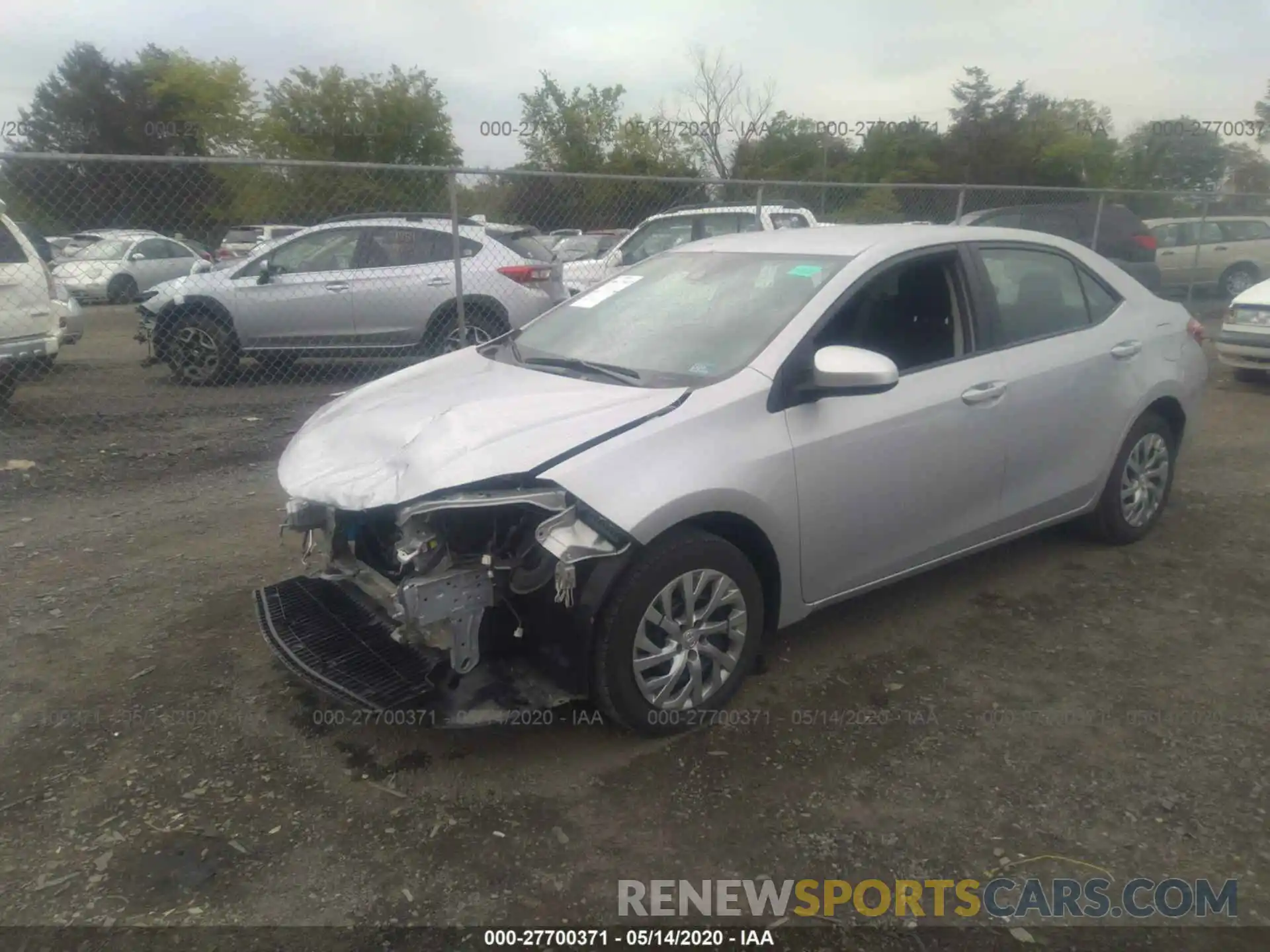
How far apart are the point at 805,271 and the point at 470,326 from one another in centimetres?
578

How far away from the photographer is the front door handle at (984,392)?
391cm

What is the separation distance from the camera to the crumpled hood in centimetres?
299

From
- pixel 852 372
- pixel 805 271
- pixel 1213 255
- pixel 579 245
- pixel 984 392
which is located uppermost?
pixel 579 245

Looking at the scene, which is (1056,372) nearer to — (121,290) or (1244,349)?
(1244,349)

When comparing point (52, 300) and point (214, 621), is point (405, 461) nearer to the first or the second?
point (214, 621)

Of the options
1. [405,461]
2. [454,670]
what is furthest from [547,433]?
[454,670]

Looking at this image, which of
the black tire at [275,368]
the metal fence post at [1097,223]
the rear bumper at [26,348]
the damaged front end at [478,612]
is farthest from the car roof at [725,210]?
the damaged front end at [478,612]

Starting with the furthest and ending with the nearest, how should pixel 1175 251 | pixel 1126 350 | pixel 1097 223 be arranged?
pixel 1175 251 < pixel 1097 223 < pixel 1126 350

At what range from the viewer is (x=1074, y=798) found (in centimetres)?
298

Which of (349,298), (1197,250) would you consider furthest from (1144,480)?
(1197,250)

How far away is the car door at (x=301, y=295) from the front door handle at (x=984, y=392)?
22.3 feet

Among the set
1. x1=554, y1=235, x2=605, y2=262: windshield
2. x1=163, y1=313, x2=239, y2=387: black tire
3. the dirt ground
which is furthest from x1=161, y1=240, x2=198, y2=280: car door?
the dirt ground

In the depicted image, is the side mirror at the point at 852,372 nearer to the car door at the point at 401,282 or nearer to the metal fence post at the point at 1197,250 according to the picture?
the car door at the point at 401,282

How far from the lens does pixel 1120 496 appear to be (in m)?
4.84
